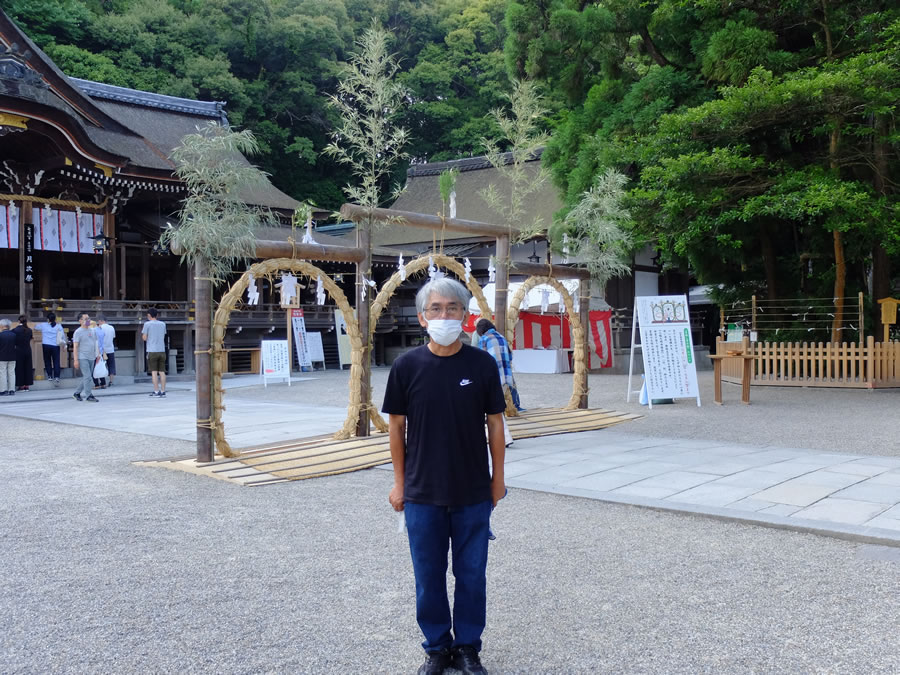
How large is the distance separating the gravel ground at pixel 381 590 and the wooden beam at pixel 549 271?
4944 millimetres

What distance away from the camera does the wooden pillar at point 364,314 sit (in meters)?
7.95

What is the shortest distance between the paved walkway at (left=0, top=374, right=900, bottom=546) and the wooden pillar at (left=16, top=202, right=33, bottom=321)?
6678 millimetres

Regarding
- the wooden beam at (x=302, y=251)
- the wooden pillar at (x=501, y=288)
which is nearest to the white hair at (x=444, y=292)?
the wooden beam at (x=302, y=251)

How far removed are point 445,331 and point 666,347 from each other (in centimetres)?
934

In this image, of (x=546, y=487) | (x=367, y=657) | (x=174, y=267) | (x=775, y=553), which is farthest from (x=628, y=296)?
(x=367, y=657)

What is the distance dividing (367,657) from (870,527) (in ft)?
10.6

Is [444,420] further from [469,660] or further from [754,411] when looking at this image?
[754,411]

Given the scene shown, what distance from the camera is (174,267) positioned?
22.2m

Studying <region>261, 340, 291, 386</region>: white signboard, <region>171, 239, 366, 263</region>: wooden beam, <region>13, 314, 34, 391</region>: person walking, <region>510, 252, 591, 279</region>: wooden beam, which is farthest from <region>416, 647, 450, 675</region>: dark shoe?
<region>13, 314, 34, 391</region>: person walking

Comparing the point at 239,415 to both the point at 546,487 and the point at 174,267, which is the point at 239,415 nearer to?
the point at 546,487

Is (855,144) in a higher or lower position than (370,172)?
higher

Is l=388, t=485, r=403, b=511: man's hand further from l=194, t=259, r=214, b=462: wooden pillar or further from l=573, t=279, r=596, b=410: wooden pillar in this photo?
l=573, t=279, r=596, b=410: wooden pillar

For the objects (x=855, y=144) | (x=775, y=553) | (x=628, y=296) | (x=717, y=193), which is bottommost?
(x=775, y=553)

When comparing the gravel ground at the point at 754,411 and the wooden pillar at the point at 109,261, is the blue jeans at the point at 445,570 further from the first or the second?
the wooden pillar at the point at 109,261
